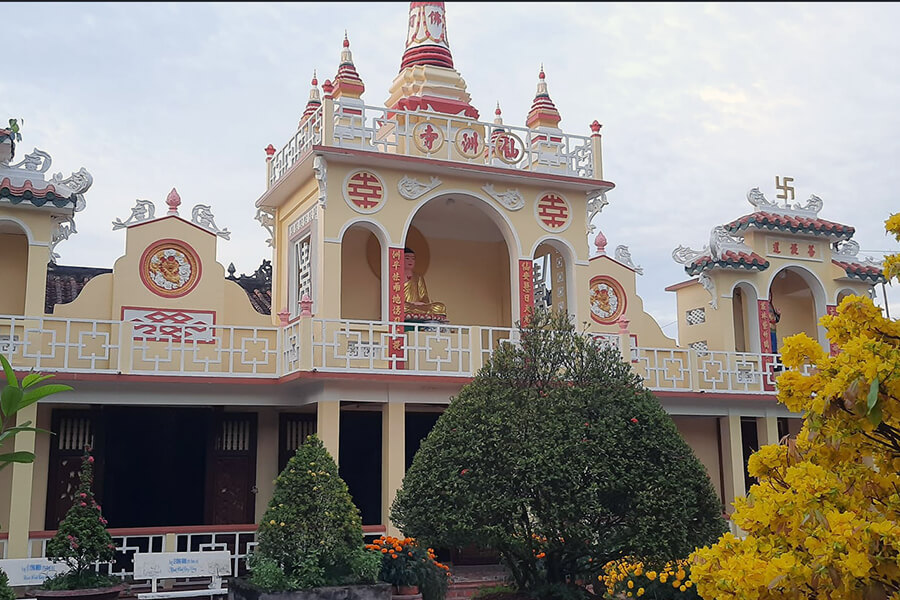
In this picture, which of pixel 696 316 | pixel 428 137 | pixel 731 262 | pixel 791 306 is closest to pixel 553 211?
pixel 428 137

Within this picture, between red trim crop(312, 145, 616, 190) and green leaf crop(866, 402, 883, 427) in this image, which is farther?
red trim crop(312, 145, 616, 190)

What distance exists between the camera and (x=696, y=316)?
65.9 feet

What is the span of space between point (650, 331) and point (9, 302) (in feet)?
38.9

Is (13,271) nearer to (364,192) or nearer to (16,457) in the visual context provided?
(364,192)

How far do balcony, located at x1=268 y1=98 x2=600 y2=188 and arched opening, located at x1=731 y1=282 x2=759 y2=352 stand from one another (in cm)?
503

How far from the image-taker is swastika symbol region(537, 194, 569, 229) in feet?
53.3

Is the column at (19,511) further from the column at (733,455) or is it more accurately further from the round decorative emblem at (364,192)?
the column at (733,455)

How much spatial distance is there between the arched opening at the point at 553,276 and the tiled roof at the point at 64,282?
823cm

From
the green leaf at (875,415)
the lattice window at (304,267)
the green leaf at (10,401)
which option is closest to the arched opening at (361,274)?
the lattice window at (304,267)

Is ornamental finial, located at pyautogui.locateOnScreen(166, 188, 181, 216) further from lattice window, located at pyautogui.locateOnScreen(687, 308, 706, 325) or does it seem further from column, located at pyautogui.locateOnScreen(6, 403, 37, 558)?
lattice window, located at pyautogui.locateOnScreen(687, 308, 706, 325)

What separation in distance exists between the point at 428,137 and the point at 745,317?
322 inches

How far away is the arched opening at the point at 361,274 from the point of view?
1725 centimetres

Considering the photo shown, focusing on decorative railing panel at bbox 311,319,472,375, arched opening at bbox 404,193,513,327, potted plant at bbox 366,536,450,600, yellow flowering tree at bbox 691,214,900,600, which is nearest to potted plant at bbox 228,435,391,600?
potted plant at bbox 366,536,450,600

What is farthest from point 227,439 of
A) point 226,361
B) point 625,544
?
point 625,544
